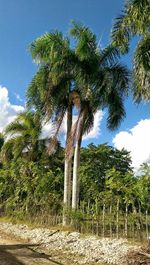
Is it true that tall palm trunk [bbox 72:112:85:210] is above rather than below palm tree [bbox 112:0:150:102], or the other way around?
below

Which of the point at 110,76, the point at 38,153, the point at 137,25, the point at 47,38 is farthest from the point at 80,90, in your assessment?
the point at 38,153

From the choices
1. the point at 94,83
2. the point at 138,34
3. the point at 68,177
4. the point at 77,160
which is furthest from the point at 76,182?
the point at 138,34

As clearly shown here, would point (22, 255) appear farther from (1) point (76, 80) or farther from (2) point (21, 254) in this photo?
(1) point (76, 80)

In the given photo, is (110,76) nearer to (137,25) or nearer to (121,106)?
(121,106)

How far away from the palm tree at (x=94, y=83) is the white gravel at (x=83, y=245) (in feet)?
6.83

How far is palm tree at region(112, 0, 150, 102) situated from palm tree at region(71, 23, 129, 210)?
2.75 m

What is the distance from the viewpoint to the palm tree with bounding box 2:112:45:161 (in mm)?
20931

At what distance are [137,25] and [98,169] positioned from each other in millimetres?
17718

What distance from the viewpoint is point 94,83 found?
14.7m

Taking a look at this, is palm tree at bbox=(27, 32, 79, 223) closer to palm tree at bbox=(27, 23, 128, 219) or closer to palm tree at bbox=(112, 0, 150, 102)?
palm tree at bbox=(27, 23, 128, 219)


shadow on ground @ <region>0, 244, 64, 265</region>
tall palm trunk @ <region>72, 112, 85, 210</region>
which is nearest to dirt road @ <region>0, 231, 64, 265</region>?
shadow on ground @ <region>0, 244, 64, 265</region>

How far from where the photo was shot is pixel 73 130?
14.9 m

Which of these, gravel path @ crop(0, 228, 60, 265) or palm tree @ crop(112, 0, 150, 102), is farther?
palm tree @ crop(112, 0, 150, 102)

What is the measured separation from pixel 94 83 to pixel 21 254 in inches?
292
